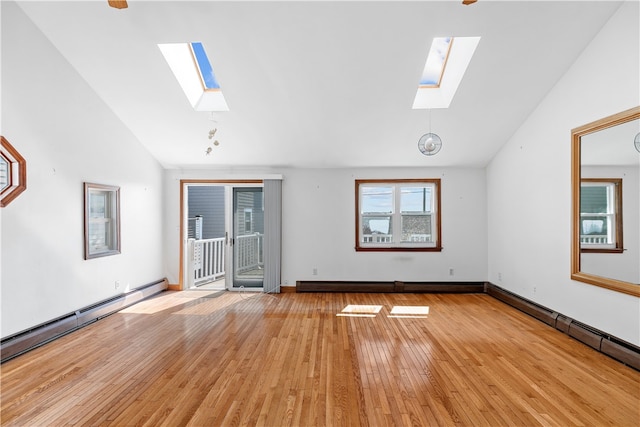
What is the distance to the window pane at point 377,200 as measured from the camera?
633 centimetres

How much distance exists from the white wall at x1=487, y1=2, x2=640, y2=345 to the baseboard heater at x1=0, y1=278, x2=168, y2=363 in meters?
6.21

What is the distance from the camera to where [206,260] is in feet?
23.9

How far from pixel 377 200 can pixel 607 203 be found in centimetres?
353

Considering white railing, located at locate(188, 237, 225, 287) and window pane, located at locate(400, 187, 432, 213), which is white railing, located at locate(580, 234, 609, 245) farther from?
white railing, located at locate(188, 237, 225, 287)

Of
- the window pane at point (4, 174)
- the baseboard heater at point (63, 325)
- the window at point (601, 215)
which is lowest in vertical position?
the baseboard heater at point (63, 325)

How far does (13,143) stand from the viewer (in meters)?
3.24

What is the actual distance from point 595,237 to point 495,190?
2347 mm

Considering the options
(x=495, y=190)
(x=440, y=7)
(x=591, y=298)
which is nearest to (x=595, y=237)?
(x=591, y=298)

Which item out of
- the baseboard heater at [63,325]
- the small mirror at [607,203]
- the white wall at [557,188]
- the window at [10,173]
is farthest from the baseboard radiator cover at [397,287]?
the window at [10,173]

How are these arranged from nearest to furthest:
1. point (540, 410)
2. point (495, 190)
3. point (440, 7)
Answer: point (540, 410) < point (440, 7) < point (495, 190)

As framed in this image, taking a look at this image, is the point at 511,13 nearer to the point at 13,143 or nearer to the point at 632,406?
the point at 632,406

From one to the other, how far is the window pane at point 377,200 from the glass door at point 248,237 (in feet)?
6.91

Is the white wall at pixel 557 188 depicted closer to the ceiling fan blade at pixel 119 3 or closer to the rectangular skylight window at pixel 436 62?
the rectangular skylight window at pixel 436 62

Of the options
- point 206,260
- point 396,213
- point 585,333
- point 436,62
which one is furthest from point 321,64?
point 206,260
